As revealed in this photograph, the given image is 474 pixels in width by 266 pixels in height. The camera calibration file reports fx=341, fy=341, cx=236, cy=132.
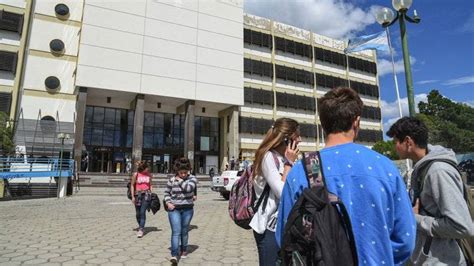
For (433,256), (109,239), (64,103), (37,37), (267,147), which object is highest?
(37,37)

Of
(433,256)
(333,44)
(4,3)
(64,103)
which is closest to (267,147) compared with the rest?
(433,256)

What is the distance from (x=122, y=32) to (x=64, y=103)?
8.67 m

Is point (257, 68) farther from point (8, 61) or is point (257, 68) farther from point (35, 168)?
point (35, 168)

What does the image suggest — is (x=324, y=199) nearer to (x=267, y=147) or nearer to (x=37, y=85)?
(x=267, y=147)

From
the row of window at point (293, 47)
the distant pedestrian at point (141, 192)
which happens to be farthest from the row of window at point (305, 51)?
the distant pedestrian at point (141, 192)

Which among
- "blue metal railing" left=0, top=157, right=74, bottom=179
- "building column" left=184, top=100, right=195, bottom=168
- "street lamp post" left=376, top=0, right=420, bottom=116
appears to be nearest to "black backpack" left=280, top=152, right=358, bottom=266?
"street lamp post" left=376, top=0, right=420, bottom=116

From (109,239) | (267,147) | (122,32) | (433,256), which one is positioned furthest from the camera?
(122,32)

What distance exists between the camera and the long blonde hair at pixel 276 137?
2855mm

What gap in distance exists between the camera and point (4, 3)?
3048 cm

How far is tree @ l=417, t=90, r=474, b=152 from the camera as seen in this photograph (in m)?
38.4

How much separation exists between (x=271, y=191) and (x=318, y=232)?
1501 mm

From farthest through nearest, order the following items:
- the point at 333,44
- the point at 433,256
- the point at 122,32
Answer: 1. the point at 333,44
2. the point at 122,32
3. the point at 433,256

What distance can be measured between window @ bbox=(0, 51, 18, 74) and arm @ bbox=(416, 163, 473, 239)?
35.3 m

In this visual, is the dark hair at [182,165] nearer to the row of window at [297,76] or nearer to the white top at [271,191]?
the white top at [271,191]
